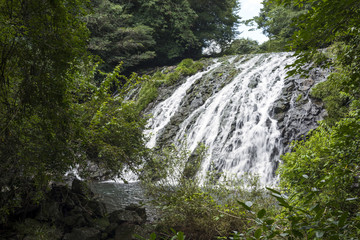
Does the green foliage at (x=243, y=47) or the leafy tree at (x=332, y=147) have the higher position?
the green foliage at (x=243, y=47)

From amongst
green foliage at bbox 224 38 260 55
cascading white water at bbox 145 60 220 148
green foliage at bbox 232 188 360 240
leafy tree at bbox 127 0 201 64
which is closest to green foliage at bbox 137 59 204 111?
cascading white water at bbox 145 60 220 148

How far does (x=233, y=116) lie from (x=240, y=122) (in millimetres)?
583

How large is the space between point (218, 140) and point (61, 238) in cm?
683

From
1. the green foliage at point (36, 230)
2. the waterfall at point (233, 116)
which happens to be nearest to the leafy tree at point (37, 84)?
the green foliage at point (36, 230)

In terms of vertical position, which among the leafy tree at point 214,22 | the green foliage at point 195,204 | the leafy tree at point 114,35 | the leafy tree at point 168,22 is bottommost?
the green foliage at point 195,204

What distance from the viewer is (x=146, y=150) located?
586cm

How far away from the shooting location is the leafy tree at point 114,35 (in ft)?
65.3

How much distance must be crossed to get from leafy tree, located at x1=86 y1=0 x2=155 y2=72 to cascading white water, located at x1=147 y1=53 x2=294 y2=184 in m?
7.67

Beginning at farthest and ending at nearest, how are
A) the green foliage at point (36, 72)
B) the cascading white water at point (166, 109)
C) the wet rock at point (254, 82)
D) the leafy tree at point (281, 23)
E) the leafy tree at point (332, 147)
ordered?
the leafy tree at point (281, 23) → the cascading white water at point (166, 109) → the wet rock at point (254, 82) → the green foliage at point (36, 72) → the leafy tree at point (332, 147)

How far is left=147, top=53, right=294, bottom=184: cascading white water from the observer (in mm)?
8766

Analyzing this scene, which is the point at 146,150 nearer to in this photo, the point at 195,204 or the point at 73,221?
the point at 195,204

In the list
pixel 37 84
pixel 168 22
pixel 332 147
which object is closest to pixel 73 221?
pixel 37 84

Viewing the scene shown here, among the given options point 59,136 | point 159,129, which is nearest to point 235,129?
point 159,129

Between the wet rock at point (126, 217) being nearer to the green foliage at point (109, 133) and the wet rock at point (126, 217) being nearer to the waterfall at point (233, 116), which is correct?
the green foliage at point (109, 133)
